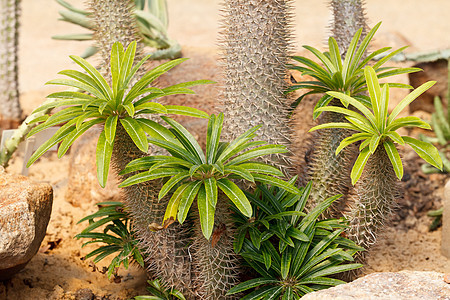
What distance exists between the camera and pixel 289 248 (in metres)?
2.54

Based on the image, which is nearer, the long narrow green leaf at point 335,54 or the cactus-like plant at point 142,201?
the cactus-like plant at point 142,201

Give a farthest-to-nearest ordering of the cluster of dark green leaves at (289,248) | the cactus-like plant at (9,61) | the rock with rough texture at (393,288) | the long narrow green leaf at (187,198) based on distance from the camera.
Result: the cactus-like plant at (9,61)
the cluster of dark green leaves at (289,248)
the long narrow green leaf at (187,198)
the rock with rough texture at (393,288)

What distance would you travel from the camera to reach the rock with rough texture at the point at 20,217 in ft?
7.59

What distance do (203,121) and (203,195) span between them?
72.8 inches

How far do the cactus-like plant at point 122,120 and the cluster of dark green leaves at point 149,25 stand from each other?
5.96 feet

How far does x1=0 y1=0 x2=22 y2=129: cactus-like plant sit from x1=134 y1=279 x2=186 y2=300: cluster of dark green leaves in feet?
9.78

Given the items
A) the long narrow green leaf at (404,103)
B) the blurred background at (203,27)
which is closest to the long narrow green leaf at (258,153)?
the long narrow green leaf at (404,103)

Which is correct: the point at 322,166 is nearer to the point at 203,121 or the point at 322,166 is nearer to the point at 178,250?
the point at 178,250

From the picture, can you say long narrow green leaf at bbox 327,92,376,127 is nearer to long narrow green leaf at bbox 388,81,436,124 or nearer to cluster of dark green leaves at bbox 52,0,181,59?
long narrow green leaf at bbox 388,81,436,124

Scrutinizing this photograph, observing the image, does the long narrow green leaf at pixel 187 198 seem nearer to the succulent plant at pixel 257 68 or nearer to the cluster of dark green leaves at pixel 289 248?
the cluster of dark green leaves at pixel 289 248

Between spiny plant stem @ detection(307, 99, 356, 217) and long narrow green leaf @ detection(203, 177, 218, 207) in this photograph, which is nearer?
long narrow green leaf @ detection(203, 177, 218, 207)

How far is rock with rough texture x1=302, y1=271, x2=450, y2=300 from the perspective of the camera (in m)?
1.95

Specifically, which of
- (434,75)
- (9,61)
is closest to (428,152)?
(434,75)

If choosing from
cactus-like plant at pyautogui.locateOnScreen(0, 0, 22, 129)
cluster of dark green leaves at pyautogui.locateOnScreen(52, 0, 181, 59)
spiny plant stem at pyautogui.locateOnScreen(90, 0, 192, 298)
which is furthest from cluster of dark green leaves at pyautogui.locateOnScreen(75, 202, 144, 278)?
cactus-like plant at pyautogui.locateOnScreen(0, 0, 22, 129)
